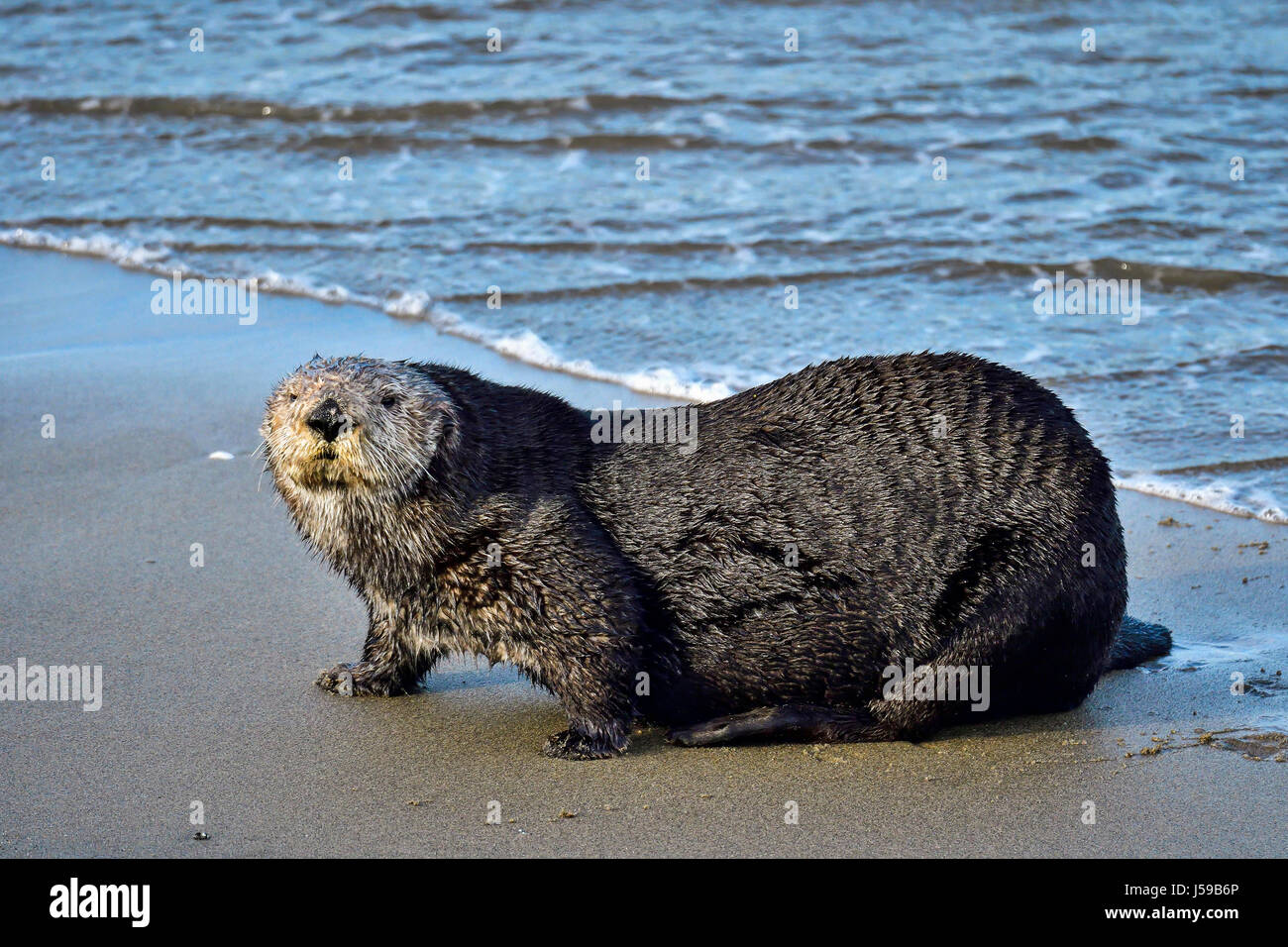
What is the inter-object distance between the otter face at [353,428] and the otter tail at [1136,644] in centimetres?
259

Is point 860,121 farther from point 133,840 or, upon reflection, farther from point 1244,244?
point 133,840

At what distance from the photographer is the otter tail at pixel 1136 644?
5.67 metres

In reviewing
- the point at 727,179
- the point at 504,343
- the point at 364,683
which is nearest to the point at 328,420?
the point at 364,683

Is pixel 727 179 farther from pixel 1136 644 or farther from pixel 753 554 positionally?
pixel 753 554

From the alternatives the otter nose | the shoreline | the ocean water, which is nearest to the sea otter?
the otter nose

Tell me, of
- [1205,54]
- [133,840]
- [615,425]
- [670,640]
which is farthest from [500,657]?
[1205,54]

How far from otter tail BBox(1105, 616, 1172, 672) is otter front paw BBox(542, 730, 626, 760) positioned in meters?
1.84

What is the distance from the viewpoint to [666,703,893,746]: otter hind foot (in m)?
5.18

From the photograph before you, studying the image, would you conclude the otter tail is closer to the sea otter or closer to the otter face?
the sea otter

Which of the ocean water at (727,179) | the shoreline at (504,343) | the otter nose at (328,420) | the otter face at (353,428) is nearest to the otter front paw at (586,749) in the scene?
the otter face at (353,428)

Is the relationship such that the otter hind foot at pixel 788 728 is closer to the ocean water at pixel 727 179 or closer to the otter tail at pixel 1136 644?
the otter tail at pixel 1136 644

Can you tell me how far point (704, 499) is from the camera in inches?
208

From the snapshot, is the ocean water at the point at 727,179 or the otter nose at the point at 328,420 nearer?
the otter nose at the point at 328,420

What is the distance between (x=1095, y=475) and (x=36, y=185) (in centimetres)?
988
